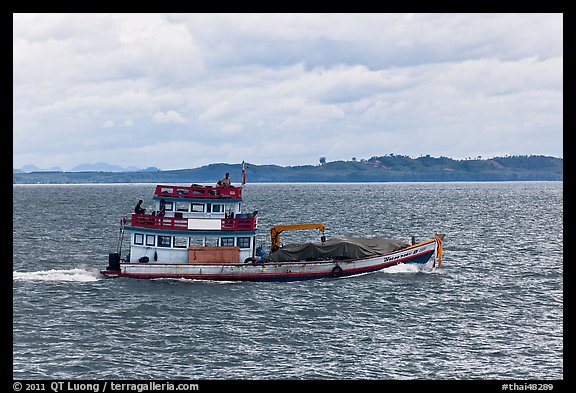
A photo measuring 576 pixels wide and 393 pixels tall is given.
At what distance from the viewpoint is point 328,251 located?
52438mm

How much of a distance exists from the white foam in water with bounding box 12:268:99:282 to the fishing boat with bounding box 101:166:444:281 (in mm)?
2724

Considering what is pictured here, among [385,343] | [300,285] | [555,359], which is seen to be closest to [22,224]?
[300,285]

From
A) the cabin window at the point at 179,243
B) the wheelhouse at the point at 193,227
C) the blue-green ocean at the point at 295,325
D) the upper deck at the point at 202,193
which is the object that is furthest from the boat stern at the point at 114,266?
the upper deck at the point at 202,193

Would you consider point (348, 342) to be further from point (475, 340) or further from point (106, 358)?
point (106, 358)

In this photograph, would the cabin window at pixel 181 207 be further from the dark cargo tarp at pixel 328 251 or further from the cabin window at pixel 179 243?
the dark cargo tarp at pixel 328 251

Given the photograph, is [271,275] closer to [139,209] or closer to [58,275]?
[139,209]

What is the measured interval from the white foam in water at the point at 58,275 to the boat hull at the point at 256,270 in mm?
2502

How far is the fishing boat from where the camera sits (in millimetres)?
49375

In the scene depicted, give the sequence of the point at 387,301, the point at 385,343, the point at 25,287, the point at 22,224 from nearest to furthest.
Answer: the point at 385,343 → the point at 387,301 → the point at 25,287 → the point at 22,224

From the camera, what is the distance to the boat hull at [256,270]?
49.4 m

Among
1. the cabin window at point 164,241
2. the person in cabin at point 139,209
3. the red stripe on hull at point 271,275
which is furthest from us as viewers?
the cabin window at point 164,241

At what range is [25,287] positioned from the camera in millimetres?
47469

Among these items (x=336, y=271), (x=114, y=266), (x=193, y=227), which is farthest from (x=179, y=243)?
(x=336, y=271)

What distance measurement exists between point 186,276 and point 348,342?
64.1 feet
